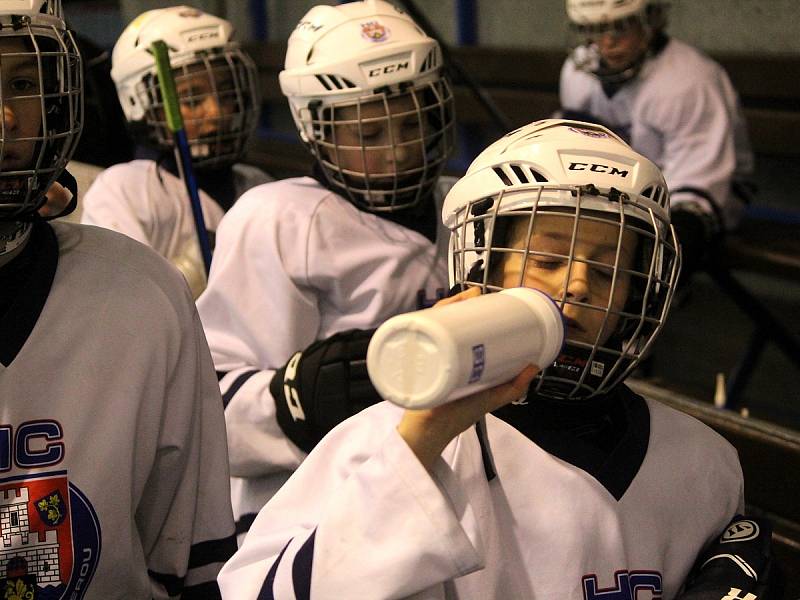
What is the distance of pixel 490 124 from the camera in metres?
5.78

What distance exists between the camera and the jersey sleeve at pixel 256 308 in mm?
1991

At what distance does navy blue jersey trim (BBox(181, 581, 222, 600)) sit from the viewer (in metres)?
1.56

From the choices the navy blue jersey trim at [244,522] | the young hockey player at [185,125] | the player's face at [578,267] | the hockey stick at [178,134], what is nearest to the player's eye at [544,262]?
the player's face at [578,267]

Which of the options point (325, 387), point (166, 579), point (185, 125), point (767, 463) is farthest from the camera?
point (185, 125)

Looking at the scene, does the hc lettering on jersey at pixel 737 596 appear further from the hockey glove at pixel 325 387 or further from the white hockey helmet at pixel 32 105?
the white hockey helmet at pixel 32 105

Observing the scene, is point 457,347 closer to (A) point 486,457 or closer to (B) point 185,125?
(A) point 486,457

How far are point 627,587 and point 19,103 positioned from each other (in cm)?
91

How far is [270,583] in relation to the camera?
44.4 inches

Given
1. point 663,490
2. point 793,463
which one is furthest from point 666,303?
point 793,463

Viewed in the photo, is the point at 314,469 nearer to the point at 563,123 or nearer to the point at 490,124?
the point at 563,123

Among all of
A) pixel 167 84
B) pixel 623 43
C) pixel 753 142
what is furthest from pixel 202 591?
pixel 753 142

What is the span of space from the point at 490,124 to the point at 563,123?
4.39 m

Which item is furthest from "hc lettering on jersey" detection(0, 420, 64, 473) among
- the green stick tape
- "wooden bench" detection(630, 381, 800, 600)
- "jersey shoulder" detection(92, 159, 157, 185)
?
"jersey shoulder" detection(92, 159, 157, 185)

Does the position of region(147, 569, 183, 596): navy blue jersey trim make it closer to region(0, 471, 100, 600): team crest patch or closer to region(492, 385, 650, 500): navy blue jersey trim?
region(0, 471, 100, 600): team crest patch
